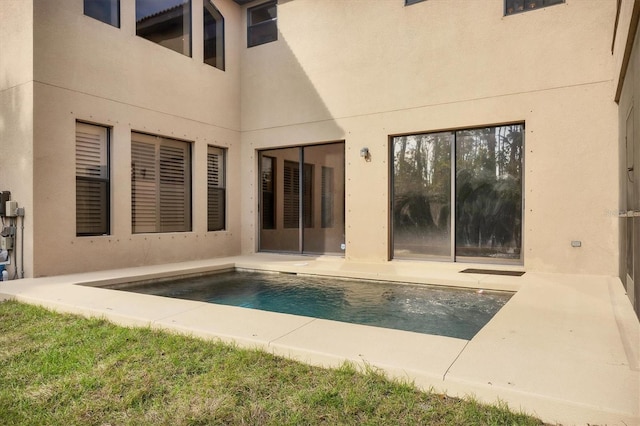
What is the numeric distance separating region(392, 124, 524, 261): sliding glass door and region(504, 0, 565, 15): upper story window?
184 centimetres

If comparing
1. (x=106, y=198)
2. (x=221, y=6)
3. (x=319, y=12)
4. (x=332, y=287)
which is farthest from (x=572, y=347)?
(x=221, y=6)

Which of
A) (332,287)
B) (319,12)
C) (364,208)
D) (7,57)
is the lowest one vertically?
(332,287)

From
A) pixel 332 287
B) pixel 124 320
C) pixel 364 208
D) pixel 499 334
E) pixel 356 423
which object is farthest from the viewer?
pixel 364 208

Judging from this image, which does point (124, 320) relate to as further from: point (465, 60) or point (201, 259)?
point (465, 60)

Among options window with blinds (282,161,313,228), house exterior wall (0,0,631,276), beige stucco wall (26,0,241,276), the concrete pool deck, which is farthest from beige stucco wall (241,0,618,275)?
the concrete pool deck

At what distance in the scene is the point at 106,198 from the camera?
22.8ft

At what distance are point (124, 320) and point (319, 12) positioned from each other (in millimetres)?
7167

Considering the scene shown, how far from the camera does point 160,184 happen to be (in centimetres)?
788

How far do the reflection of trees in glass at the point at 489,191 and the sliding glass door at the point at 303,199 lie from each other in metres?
2.38

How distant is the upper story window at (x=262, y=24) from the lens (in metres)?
9.13

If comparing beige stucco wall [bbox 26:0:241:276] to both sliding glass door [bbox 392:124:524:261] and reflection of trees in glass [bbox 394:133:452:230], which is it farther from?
sliding glass door [bbox 392:124:524:261]

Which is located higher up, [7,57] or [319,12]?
[319,12]

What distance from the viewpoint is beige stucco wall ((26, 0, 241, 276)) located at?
608 centimetres

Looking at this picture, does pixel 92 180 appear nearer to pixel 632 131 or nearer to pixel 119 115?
pixel 119 115
